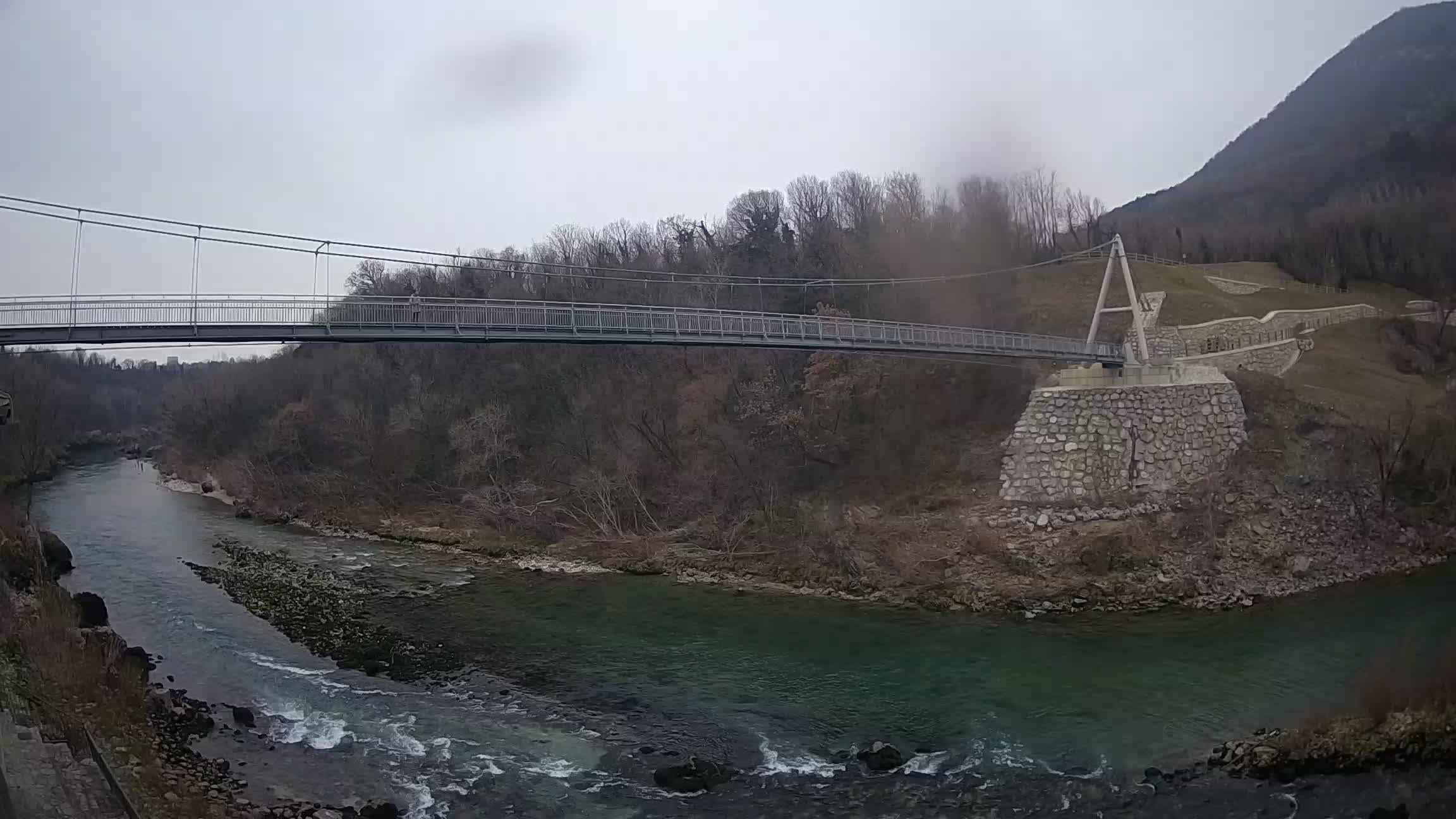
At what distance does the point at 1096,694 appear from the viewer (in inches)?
565

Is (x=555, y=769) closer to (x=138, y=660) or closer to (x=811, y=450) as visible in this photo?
(x=138, y=660)

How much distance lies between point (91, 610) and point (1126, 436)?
27.4 meters

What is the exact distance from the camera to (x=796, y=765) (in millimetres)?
12320

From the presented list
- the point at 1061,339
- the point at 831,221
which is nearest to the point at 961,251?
the point at 1061,339

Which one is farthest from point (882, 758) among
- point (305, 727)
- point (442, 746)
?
point (305, 727)

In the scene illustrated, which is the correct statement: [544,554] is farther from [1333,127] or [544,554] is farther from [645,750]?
[1333,127]

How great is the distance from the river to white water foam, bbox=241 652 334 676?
79 millimetres

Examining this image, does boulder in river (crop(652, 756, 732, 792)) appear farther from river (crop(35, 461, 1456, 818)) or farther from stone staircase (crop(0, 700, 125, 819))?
stone staircase (crop(0, 700, 125, 819))

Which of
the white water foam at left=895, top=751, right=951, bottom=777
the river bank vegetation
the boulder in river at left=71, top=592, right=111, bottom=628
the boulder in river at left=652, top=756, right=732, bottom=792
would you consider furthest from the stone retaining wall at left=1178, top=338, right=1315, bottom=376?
the boulder in river at left=71, top=592, right=111, bottom=628

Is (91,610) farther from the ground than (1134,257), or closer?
closer

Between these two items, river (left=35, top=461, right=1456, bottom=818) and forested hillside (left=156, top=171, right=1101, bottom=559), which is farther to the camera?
forested hillside (left=156, top=171, right=1101, bottom=559)

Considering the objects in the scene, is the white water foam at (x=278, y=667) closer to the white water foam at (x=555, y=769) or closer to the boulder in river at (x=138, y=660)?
the boulder in river at (x=138, y=660)

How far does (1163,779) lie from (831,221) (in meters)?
37.6

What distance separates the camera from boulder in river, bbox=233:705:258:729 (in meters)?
14.3
